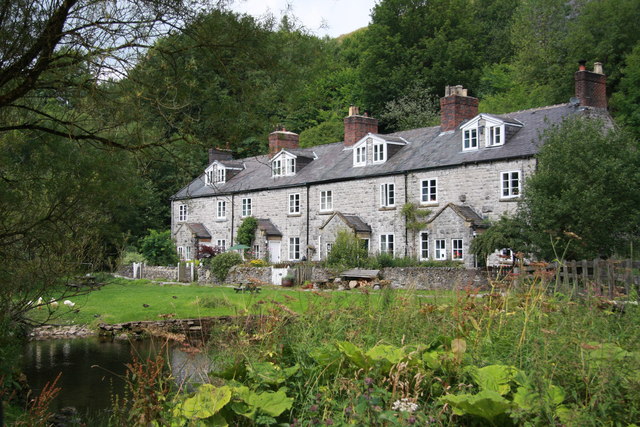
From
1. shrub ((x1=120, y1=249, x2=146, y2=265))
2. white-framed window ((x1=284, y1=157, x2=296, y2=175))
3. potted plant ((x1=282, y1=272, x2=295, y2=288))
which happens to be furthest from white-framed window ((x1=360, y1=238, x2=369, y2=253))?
shrub ((x1=120, y1=249, x2=146, y2=265))

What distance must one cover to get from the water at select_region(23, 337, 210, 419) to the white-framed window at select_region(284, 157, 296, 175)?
21.4 meters

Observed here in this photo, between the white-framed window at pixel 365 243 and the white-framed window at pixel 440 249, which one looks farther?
the white-framed window at pixel 365 243

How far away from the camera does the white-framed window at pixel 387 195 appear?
105ft

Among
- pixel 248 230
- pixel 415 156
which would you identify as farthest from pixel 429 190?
pixel 248 230

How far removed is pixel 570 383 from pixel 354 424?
193 cm

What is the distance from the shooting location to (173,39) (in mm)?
7422

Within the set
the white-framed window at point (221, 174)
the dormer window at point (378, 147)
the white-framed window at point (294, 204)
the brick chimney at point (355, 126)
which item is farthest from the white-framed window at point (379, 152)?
the white-framed window at point (221, 174)

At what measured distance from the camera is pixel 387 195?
32.2m

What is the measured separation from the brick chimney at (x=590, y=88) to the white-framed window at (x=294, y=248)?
1679 cm

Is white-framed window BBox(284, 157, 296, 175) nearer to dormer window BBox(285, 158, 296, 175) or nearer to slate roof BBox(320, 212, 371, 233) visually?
dormer window BBox(285, 158, 296, 175)

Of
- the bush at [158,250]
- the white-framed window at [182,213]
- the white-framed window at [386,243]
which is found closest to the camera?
the white-framed window at [386,243]

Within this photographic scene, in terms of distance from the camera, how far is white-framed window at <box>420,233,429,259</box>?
99.0 ft

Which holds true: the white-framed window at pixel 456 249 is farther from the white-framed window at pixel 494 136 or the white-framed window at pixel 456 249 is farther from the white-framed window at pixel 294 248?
the white-framed window at pixel 294 248

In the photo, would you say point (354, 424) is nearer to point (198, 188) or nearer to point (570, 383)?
point (570, 383)
